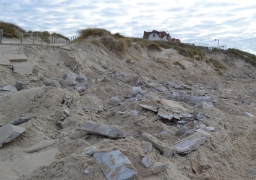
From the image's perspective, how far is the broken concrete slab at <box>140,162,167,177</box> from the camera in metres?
2.78

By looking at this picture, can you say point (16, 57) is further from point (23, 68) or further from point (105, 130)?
point (105, 130)

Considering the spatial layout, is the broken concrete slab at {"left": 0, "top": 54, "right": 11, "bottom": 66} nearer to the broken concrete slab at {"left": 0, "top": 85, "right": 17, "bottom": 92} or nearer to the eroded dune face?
the eroded dune face

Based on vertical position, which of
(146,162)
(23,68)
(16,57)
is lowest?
(146,162)

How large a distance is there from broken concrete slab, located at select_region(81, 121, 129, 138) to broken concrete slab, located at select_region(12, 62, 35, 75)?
15.6ft

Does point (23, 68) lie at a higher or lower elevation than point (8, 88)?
higher

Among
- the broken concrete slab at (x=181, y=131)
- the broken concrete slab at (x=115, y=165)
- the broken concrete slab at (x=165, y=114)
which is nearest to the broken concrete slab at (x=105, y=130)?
the broken concrete slab at (x=115, y=165)

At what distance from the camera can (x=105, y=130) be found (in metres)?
3.65

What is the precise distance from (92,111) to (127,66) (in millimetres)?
7809

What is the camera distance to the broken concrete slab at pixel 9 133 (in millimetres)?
3697

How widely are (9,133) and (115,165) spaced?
185cm

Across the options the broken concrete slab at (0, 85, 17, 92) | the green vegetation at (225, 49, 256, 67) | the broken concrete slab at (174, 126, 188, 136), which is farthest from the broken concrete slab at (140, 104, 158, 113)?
the green vegetation at (225, 49, 256, 67)

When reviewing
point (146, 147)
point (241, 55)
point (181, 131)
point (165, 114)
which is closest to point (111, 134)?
point (146, 147)

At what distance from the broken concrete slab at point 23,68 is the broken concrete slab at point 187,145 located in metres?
5.61

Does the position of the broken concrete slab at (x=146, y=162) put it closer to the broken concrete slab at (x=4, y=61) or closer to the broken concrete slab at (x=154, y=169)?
the broken concrete slab at (x=154, y=169)
